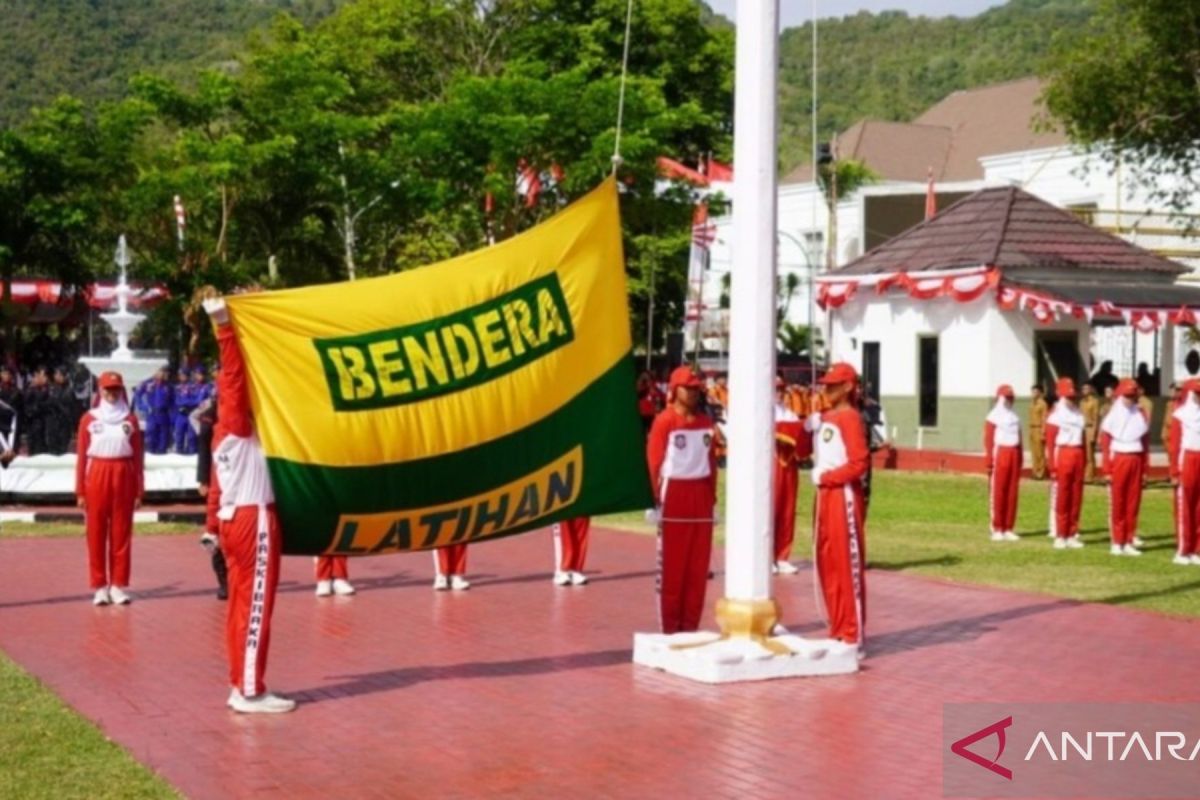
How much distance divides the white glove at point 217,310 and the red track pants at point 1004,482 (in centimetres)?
1267

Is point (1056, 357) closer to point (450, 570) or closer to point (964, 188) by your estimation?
point (450, 570)

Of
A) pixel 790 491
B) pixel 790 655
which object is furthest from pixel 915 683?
pixel 790 491

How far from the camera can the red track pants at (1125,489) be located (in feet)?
63.9

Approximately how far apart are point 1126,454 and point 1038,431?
465 inches

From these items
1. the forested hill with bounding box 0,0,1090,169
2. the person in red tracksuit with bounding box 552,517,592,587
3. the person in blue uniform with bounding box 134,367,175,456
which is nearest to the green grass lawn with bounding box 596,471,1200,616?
the person in red tracksuit with bounding box 552,517,592,587

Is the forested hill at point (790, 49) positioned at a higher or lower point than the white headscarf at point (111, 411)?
higher

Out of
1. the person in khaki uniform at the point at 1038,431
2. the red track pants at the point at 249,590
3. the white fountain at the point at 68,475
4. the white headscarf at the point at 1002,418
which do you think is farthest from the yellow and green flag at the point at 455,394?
the person in khaki uniform at the point at 1038,431

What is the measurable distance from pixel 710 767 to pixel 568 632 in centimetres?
472

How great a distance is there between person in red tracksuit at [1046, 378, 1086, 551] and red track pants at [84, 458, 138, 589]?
410 inches

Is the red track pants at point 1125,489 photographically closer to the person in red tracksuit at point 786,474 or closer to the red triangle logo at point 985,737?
the person in red tracksuit at point 786,474

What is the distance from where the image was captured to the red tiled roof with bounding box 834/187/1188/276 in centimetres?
3509

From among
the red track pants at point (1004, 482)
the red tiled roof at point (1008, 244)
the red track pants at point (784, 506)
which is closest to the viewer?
the red track pants at point (784, 506)

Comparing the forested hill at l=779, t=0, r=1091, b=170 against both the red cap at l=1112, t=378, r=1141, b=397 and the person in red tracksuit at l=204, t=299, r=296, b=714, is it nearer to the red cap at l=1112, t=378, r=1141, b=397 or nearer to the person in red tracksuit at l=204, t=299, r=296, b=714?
the red cap at l=1112, t=378, r=1141, b=397

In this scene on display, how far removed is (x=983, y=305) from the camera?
34469 mm
